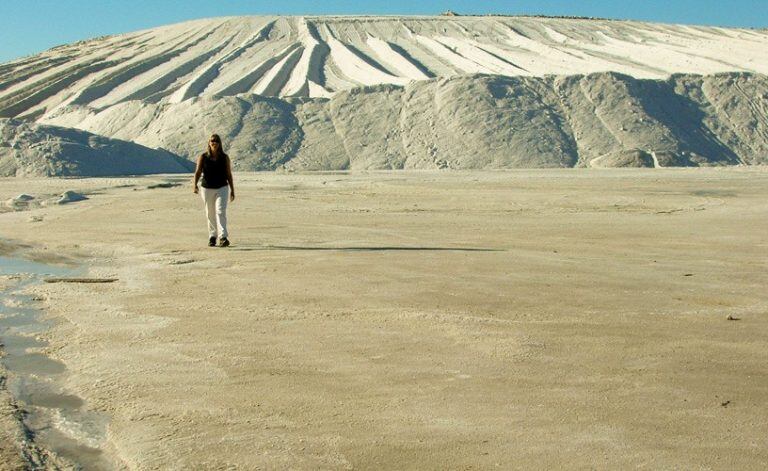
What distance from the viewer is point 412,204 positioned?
1620cm

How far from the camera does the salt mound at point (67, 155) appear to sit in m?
23.9

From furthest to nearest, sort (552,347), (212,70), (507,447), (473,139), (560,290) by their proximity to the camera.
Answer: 1. (212,70)
2. (473,139)
3. (560,290)
4. (552,347)
5. (507,447)

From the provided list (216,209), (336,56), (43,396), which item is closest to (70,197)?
(216,209)

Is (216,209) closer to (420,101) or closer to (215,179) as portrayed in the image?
(215,179)

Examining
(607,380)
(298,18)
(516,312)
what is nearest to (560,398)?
Result: (607,380)

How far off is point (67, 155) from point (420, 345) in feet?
70.1

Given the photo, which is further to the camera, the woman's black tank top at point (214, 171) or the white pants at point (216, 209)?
the woman's black tank top at point (214, 171)

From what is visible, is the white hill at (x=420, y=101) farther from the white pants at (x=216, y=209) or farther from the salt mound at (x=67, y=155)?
the white pants at (x=216, y=209)

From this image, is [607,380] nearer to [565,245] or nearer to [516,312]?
[516,312]

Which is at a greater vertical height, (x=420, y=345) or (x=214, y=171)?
(x=214, y=171)

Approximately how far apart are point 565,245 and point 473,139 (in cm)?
1897

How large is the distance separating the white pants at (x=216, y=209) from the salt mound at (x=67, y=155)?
573 inches

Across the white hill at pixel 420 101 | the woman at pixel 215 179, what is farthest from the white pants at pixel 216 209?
the white hill at pixel 420 101

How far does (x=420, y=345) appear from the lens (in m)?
5.10
